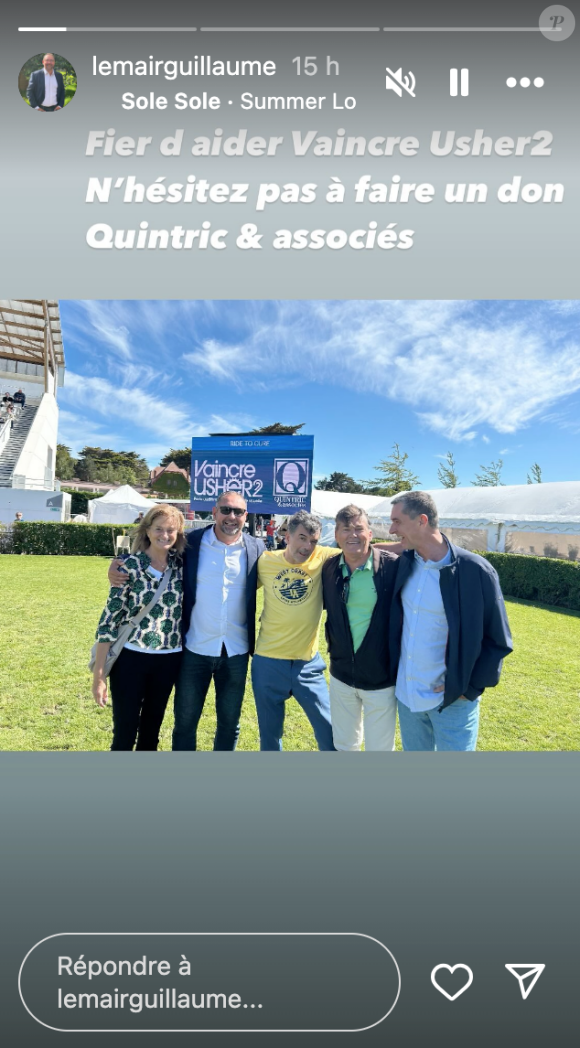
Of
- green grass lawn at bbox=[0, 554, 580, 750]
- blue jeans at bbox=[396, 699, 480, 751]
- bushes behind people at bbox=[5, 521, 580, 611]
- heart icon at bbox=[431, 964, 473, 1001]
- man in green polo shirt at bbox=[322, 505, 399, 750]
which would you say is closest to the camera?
heart icon at bbox=[431, 964, 473, 1001]

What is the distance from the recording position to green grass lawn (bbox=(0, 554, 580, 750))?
3496 millimetres

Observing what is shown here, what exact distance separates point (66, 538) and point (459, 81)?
55.3ft

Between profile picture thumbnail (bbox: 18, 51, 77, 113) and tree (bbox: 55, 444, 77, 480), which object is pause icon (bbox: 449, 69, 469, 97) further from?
tree (bbox: 55, 444, 77, 480)

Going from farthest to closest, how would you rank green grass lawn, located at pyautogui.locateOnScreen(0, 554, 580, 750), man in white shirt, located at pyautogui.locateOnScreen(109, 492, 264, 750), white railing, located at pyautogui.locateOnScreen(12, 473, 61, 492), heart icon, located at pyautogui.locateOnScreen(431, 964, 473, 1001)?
1. white railing, located at pyautogui.locateOnScreen(12, 473, 61, 492)
2. green grass lawn, located at pyautogui.locateOnScreen(0, 554, 580, 750)
3. man in white shirt, located at pyautogui.locateOnScreen(109, 492, 264, 750)
4. heart icon, located at pyautogui.locateOnScreen(431, 964, 473, 1001)

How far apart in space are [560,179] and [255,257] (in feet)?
4.42

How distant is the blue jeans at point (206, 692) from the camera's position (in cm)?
260

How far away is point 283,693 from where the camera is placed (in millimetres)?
2703

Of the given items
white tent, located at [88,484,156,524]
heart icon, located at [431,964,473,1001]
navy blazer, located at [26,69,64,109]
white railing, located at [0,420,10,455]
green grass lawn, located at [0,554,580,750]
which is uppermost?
white railing, located at [0,420,10,455]

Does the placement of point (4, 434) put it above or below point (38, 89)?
above

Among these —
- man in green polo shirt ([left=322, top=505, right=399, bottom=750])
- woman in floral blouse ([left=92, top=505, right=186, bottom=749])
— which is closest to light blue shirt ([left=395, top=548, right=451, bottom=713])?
man in green polo shirt ([left=322, top=505, right=399, bottom=750])

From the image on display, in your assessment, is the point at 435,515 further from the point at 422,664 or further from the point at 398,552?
the point at 422,664

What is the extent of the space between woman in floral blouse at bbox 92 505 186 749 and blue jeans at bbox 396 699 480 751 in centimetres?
135

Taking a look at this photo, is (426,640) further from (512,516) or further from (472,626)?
(512,516)

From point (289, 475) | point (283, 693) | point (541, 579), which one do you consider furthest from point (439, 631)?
point (541, 579)
